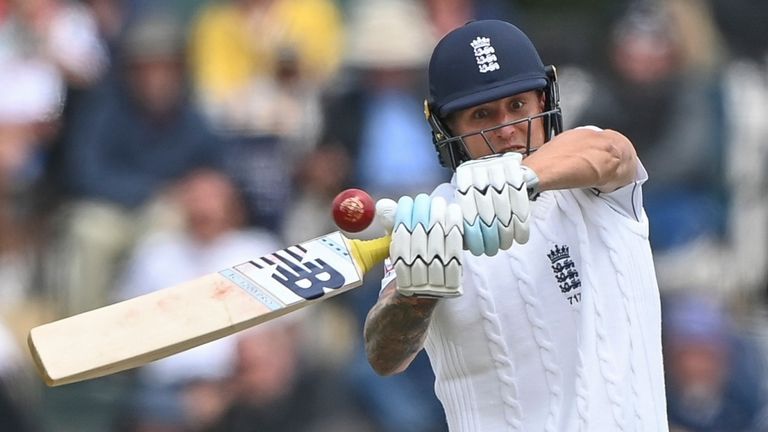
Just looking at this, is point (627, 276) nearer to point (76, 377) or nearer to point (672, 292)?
point (76, 377)

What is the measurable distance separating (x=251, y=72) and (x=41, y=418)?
177cm

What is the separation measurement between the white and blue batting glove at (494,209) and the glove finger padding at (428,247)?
0.08ft

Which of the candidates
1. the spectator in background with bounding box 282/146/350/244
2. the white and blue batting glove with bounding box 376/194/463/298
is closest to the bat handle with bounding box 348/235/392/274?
the white and blue batting glove with bounding box 376/194/463/298

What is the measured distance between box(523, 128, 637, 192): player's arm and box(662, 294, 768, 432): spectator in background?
332 cm

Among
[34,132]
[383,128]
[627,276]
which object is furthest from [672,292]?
[627,276]

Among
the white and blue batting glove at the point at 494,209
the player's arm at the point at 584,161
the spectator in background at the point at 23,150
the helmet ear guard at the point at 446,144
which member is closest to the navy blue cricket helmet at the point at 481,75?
the helmet ear guard at the point at 446,144

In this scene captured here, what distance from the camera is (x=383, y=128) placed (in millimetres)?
6477

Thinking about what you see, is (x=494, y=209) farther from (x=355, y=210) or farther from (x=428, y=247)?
(x=355, y=210)

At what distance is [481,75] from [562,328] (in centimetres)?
56

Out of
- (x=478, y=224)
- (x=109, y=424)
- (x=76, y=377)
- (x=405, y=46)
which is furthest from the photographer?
(x=405, y=46)

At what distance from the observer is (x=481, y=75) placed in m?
3.13

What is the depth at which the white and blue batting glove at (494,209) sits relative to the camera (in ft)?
8.64

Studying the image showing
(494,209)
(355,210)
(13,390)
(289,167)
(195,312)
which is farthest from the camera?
(289,167)

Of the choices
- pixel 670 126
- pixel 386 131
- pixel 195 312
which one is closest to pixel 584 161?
pixel 195 312
